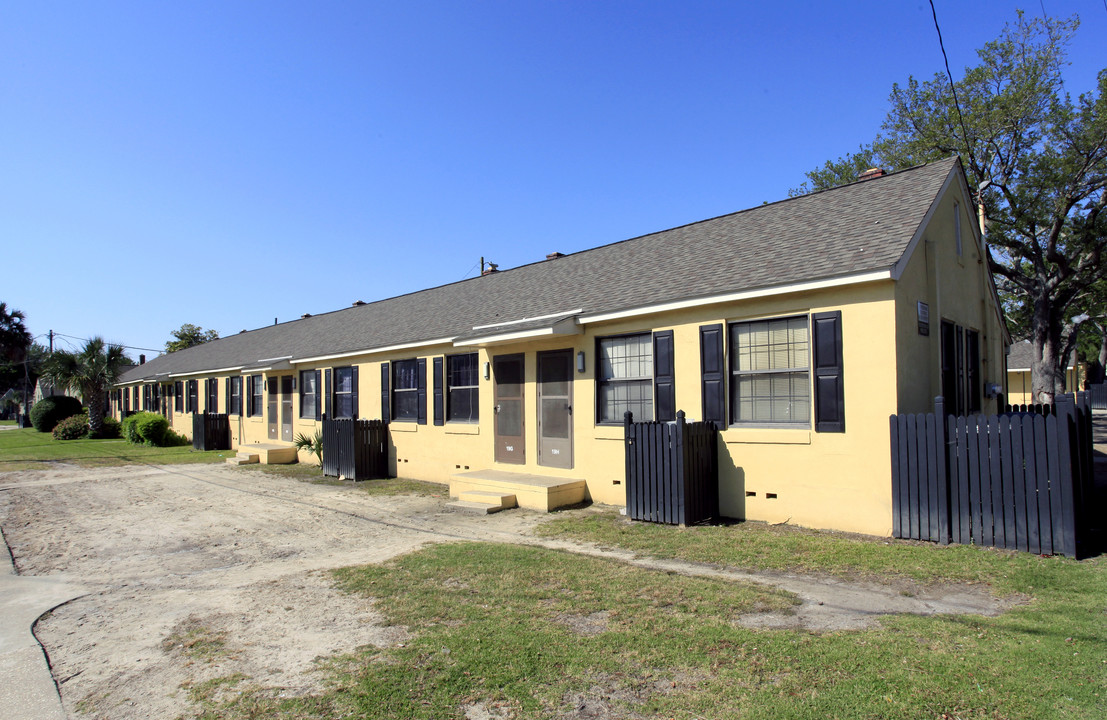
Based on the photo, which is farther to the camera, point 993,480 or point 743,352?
point 743,352

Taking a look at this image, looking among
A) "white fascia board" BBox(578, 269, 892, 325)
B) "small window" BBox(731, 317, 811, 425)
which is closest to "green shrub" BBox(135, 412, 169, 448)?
"white fascia board" BBox(578, 269, 892, 325)

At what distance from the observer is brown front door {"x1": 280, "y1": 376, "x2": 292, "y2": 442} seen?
66.4 ft

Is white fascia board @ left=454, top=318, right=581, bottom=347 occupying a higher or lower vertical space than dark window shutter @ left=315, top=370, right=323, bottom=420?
higher

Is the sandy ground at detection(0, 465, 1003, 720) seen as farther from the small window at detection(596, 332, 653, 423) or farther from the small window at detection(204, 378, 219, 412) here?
the small window at detection(204, 378, 219, 412)

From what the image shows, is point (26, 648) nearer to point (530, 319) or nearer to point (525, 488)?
point (525, 488)

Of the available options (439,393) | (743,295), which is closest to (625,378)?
(743,295)

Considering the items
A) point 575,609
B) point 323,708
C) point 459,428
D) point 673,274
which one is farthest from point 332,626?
point 459,428

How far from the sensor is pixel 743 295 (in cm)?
854

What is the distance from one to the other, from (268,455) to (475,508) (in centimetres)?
1110

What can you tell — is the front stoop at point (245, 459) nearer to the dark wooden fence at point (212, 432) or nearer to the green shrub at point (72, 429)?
the dark wooden fence at point (212, 432)

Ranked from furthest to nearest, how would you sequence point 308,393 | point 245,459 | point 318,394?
point 308,393 → point 245,459 → point 318,394

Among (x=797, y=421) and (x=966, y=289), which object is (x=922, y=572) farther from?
(x=966, y=289)

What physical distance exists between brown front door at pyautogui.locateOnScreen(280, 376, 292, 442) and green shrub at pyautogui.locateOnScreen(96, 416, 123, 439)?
16645mm

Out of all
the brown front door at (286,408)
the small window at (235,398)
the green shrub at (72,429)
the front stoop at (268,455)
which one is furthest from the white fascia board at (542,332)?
the green shrub at (72,429)
